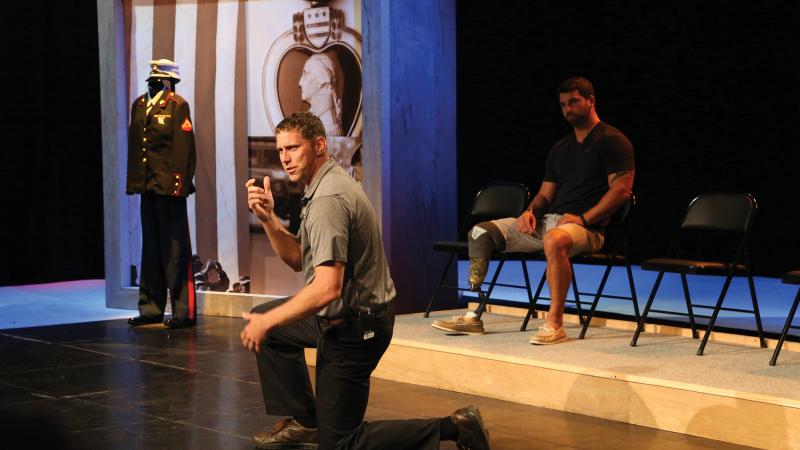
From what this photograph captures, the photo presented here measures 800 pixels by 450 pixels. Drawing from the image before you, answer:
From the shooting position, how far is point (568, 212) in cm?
587

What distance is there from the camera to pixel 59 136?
390 inches

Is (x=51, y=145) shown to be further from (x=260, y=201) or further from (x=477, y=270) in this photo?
(x=260, y=201)

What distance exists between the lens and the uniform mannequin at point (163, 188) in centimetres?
726

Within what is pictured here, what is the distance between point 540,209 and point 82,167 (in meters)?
5.45

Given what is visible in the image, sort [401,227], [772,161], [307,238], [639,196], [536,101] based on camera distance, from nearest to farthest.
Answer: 1. [307,238]
2. [401,227]
3. [772,161]
4. [639,196]
5. [536,101]

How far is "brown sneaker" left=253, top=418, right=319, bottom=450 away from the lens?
4270mm

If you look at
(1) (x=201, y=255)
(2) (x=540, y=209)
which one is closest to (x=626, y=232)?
(2) (x=540, y=209)

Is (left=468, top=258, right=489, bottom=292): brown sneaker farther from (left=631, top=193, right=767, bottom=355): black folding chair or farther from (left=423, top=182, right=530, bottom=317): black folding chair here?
(left=631, top=193, right=767, bottom=355): black folding chair

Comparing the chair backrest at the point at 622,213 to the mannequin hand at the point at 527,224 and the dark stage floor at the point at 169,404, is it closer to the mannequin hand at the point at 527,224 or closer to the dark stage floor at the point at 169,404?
the mannequin hand at the point at 527,224

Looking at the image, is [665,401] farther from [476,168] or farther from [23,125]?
[23,125]

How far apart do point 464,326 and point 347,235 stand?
2418 millimetres

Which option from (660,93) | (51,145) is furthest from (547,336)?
(51,145)

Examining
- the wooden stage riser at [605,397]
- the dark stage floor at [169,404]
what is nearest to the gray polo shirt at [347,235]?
the dark stage floor at [169,404]

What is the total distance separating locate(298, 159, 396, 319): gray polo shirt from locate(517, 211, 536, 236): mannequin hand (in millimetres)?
2249
